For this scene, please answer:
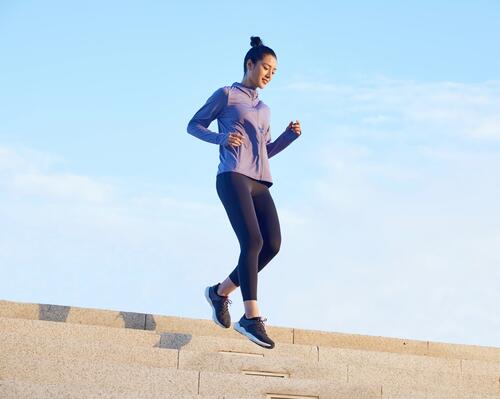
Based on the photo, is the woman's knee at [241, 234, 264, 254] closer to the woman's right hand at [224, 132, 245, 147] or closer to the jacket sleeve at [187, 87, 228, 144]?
the woman's right hand at [224, 132, 245, 147]

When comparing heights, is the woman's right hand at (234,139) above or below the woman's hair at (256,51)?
below

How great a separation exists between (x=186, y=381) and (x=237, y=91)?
2406 millimetres

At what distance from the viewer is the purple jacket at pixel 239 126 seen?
8320 millimetres

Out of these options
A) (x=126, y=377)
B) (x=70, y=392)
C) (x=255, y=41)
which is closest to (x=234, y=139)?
(x=255, y=41)

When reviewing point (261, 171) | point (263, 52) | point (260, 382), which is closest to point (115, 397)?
point (260, 382)

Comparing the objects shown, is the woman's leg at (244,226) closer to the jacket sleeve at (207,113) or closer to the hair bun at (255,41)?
the jacket sleeve at (207,113)

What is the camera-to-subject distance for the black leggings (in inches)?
319

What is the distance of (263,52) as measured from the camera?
8.39m

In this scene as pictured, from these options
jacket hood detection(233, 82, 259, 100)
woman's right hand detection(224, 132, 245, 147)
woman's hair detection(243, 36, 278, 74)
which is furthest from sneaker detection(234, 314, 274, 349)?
woman's hair detection(243, 36, 278, 74)

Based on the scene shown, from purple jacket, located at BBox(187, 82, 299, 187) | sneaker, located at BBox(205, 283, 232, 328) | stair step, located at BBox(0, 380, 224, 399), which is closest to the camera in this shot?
stair step, located at BBox(0, 380, 224, 399)

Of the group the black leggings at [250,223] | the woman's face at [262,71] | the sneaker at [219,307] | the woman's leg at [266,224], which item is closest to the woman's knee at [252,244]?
the black leggings at [250,223]

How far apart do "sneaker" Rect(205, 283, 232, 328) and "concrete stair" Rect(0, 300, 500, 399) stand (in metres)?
0.16

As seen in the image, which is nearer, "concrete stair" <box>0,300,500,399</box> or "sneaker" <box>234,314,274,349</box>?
"concrete stair" <box>0,300,500,399</box>

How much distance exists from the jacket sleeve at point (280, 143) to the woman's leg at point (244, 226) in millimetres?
478
